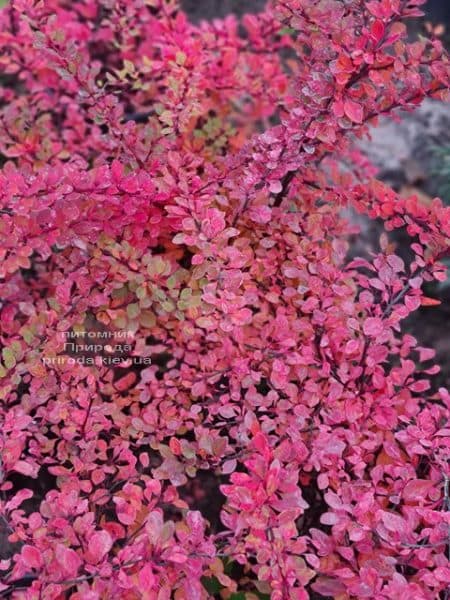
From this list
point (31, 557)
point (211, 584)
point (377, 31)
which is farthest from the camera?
point (211, 584)

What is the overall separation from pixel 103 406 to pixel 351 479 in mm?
565

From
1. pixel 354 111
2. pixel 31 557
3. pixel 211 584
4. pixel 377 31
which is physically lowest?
pixel 211 584

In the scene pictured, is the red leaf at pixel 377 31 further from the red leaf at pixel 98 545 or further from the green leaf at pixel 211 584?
the green leaf at pixel 211 584

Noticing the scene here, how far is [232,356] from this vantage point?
1.44 meters

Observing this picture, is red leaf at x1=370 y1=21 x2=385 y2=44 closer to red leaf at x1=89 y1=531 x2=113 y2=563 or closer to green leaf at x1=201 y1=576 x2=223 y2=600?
red leaf at x1=89 y1=531 x2=113 y2=563

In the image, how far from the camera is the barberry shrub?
1136 mm

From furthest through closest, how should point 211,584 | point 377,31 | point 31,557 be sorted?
point 211,584
point 377,31
point 31,557

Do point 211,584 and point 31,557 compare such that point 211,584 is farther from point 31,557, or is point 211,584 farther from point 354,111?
point 354,111

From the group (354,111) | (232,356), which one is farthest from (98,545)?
(354,111)

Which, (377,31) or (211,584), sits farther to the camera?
(211,584)

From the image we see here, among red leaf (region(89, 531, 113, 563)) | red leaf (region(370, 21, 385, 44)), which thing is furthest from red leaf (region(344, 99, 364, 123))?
red leaf (region(89, 531, 113, 563))

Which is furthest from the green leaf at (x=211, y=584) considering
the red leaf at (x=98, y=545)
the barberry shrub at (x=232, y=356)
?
the red leaf at (x=98, y=545)

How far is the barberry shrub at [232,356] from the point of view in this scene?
1136mm

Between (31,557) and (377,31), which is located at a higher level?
(377,31)
